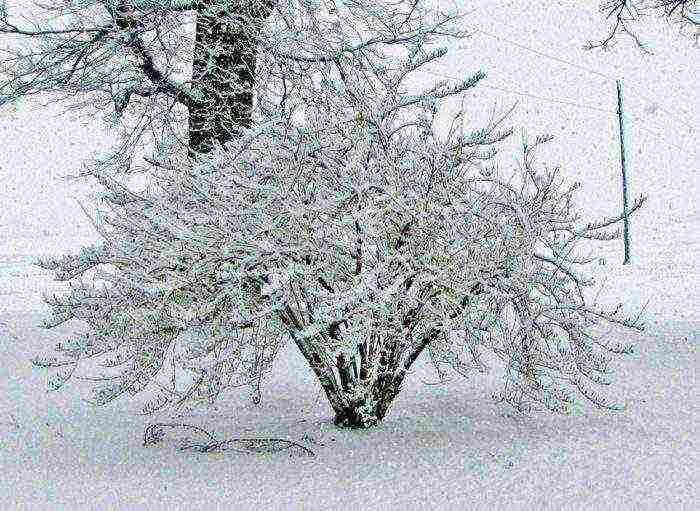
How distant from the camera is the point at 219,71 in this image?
751 cm

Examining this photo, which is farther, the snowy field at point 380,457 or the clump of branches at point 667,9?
the clump of branches at point 667,9

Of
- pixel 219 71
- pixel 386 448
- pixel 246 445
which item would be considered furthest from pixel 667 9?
pixel 246 445

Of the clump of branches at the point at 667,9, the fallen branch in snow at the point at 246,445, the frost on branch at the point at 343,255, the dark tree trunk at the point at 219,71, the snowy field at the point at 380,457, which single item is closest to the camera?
the snowy field at the point at 380,457

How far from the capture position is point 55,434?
184 inches

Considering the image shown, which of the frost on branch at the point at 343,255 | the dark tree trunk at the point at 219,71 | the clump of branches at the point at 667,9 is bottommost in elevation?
the frost on branch at the point at 343,255

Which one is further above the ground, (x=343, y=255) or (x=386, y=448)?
(x=343, y=255)

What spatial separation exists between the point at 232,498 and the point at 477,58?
3327 cm

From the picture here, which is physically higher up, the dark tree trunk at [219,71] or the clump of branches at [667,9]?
the clump of branches at [667,9]

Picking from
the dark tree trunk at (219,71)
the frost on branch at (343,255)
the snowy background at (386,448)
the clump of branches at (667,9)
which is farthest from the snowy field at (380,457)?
the clump of branches at (667,9)

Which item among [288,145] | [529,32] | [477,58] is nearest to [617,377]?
[288,145]

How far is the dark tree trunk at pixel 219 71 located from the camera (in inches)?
277

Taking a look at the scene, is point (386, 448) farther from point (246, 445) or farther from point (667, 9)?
point (667, 9)

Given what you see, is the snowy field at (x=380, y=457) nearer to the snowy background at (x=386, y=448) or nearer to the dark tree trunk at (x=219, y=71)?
the snowy background at (x=386, y=448)

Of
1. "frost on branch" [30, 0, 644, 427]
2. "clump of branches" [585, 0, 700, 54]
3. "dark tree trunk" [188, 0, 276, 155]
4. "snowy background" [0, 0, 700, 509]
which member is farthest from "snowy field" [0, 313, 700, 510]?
"clump of branches" [585, 0, 700, 54]
